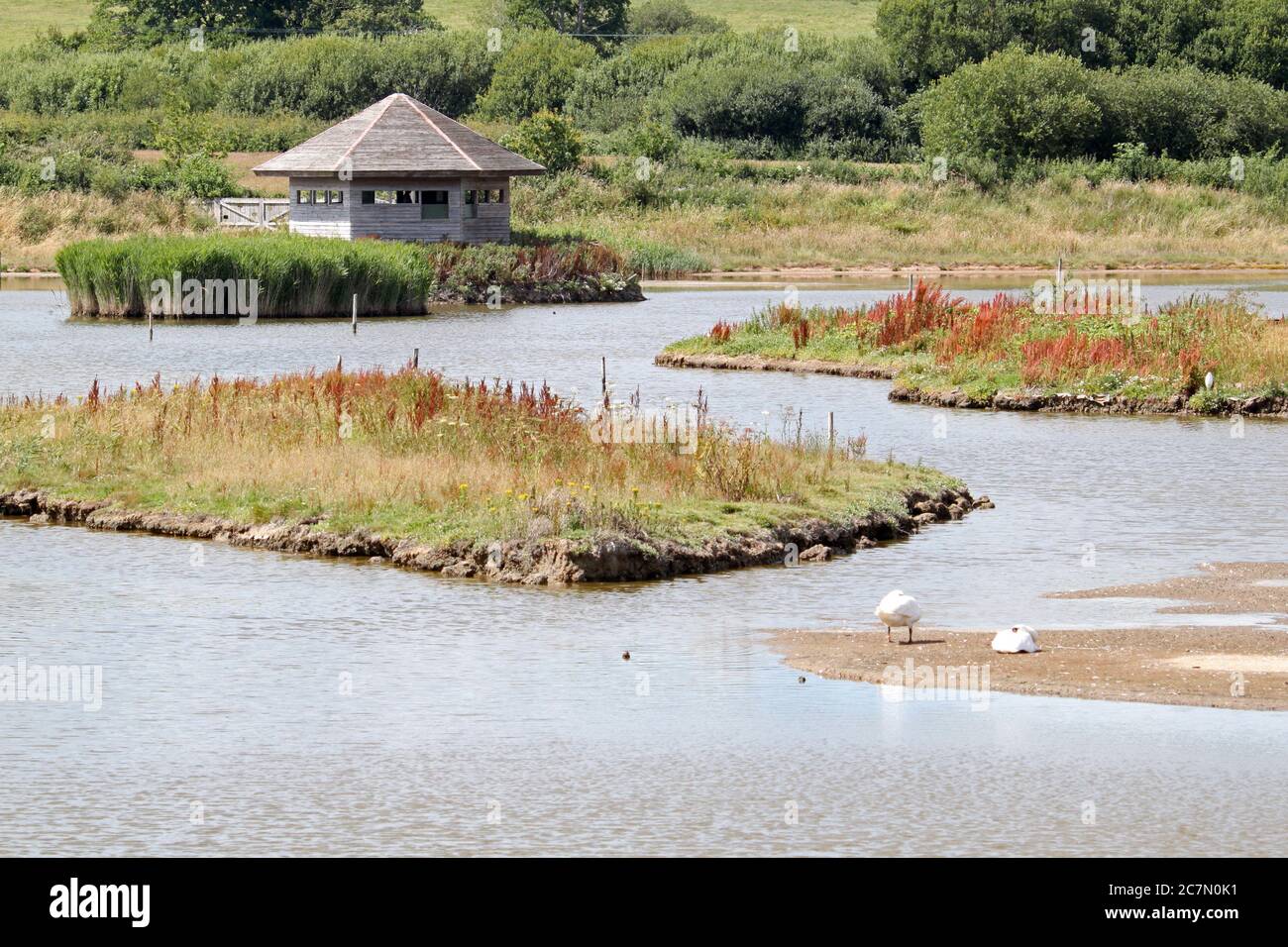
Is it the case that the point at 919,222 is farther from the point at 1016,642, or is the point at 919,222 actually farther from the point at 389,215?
the point at 1016,642

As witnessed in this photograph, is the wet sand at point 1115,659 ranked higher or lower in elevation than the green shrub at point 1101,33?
lower

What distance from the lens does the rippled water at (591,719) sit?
14094 millimetres

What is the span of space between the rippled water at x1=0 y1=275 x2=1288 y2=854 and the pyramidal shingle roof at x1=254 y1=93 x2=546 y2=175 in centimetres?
4460

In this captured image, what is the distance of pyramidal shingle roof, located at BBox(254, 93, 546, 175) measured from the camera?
70125 millimetres

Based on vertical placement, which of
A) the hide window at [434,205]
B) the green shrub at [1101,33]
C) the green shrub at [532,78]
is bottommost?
the hide window at [434,205]

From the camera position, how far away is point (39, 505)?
26359 mm

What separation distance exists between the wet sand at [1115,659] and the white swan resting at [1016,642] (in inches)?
3.6

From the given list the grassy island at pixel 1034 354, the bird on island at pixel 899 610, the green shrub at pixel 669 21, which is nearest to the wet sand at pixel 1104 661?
the bird on island at pixel 899 610

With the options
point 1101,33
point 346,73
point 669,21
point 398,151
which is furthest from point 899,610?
point 669,21

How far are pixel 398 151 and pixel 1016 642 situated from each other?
5512 centimetres

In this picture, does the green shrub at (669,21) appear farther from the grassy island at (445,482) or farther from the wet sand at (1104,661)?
the wet sand at (1104,661)

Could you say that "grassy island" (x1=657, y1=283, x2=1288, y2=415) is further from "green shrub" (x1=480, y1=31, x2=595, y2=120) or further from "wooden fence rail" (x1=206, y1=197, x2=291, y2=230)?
"green shrub" (x1=480, y1=31, x2=595, y2=120)

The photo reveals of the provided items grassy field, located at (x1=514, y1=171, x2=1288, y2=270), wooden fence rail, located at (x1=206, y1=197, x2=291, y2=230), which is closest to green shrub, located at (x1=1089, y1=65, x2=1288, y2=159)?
grassy field, located at (x1=514, y1=171, x2=1288, y2=270)

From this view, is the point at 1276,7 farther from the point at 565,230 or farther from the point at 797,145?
the point at 565,230
